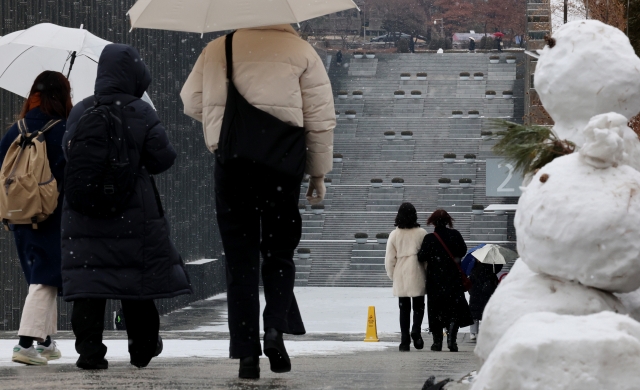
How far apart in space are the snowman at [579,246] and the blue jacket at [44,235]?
148 inches

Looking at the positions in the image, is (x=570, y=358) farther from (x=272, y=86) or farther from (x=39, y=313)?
(x=39, y=313)

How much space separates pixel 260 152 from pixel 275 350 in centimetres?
83

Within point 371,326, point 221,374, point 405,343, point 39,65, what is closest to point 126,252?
point 221,374

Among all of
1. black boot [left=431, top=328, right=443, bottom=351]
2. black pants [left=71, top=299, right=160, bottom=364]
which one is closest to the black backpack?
black pants [left=71, top=299, right=160, bottom=364]

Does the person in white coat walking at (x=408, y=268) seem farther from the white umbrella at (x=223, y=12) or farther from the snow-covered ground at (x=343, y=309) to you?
the white umbrella at (x=223, y=12)

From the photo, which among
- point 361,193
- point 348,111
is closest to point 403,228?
point 361,193

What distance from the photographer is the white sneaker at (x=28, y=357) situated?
6.35m

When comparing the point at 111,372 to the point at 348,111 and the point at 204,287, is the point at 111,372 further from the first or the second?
the point at 348,111

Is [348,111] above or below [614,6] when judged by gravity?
below

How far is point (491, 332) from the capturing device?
328cm

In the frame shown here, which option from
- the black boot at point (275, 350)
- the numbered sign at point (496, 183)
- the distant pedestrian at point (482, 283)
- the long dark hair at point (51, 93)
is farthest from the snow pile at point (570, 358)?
the numbered sign at point (496, 183)

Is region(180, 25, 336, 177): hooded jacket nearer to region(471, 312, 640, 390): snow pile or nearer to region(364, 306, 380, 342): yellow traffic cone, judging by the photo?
region(471, 312, 640, 390): snow pile

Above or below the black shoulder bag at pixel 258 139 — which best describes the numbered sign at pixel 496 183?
below

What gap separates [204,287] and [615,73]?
15.7m
